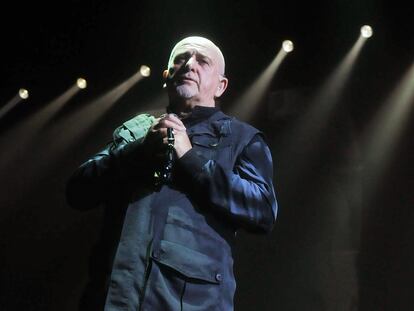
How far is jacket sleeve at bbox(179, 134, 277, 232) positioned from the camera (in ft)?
3.82

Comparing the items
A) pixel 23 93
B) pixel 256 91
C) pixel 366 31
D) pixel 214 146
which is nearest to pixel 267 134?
pixel 256 91

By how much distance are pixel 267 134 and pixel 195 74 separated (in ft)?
9.97

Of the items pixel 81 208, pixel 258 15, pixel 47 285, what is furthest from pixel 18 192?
pixel 81 208

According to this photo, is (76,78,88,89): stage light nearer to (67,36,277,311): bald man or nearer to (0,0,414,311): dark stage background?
(0,0,414,311): dark stage background

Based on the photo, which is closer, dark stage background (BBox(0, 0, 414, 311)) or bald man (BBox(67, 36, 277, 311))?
bald man (BBox(67, 36, 277, 311))

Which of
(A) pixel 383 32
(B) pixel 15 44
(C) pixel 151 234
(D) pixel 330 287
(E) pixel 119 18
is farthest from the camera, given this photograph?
(B) pixel 15 44

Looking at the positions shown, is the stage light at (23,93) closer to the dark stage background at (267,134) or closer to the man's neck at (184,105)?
the dark stage background at (267,134)

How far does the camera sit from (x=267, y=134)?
441cm

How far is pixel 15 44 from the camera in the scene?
4.97 meters

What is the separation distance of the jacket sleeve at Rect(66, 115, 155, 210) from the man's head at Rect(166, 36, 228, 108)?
0.54ft

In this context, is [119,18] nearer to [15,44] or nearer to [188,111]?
[15,44]

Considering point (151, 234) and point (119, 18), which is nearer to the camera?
point (151, 234)

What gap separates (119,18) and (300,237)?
2.51 meters

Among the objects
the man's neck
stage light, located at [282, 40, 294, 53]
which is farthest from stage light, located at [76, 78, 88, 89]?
the man's neck
